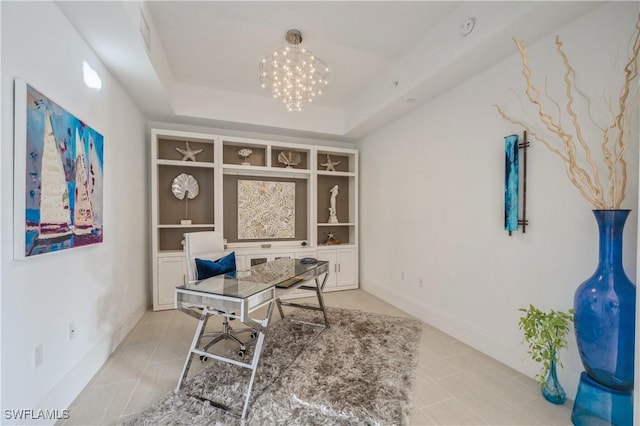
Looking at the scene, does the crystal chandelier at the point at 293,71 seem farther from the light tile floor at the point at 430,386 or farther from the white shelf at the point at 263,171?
the light tile floor at the point at 430,386

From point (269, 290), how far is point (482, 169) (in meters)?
2.24

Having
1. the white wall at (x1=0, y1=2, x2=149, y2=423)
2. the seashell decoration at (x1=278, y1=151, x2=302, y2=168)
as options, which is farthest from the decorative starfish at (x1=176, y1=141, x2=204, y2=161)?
the seashell decoration at (x1=278, y1=151, x2=302, y2=168)

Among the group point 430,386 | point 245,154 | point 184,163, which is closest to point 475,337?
point 430,386

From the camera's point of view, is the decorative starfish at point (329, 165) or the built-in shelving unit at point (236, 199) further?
the decorative starfish at point (329, 165)

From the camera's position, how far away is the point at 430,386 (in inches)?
83.0

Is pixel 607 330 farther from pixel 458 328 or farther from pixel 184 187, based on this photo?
pixel 184 187

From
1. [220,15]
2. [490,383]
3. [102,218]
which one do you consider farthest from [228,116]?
[490,383]

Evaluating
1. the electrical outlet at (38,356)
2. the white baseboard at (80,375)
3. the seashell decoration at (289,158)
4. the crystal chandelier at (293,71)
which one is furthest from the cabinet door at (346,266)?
the electrical outlet at (38,356)

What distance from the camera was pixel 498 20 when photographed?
6.86 ft

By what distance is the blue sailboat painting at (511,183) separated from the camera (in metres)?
2.37

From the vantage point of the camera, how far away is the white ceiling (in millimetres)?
2049

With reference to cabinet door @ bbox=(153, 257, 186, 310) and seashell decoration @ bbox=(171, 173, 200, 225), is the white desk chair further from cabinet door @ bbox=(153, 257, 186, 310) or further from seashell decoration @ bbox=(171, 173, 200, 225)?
seashell decoration @ bbox=(171, 173, 200, 225)

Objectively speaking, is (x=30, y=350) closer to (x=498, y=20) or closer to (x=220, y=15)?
(x=220, y=15)

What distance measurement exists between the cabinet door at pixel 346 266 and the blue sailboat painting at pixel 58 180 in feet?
10.7
